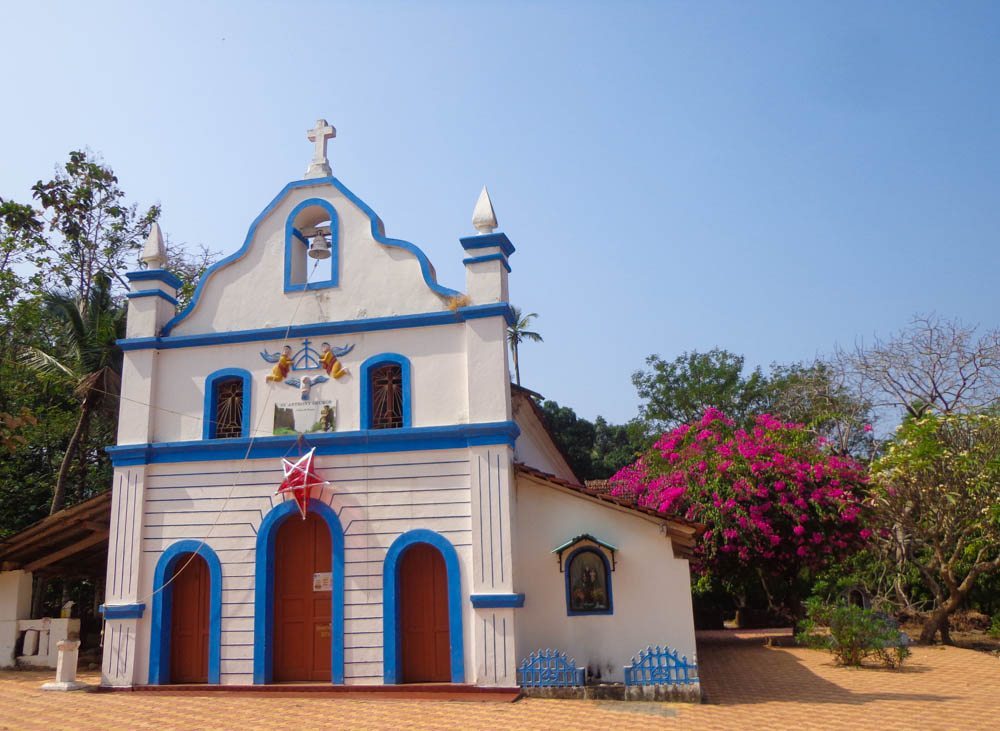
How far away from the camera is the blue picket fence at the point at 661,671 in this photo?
10917mm

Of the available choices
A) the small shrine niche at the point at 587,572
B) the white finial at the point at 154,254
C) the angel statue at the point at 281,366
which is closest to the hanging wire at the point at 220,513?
the angel statue at the point at 281,366

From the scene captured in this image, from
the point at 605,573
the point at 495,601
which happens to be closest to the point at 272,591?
the point at 495,601

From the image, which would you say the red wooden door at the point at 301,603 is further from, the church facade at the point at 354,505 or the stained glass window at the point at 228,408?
the stained glass window at the point at 228,408

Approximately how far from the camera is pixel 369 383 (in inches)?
502

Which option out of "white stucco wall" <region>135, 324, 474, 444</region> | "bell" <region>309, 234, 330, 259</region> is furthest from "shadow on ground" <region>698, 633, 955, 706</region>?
"bell" <region>309, 234, 330, 259</region>

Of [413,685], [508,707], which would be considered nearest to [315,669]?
[413,685]

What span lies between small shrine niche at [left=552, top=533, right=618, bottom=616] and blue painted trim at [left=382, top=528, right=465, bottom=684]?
5.32 ft

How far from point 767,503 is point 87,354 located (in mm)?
14959

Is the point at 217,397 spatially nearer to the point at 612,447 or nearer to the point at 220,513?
the point at 220,513

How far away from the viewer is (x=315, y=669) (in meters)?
12.1

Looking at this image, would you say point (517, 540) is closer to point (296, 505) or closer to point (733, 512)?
point (296, 505)

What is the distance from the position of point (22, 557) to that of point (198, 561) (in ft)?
15.4

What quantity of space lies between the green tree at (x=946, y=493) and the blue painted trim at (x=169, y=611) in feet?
42.9

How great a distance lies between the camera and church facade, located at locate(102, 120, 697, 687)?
11.8 m
